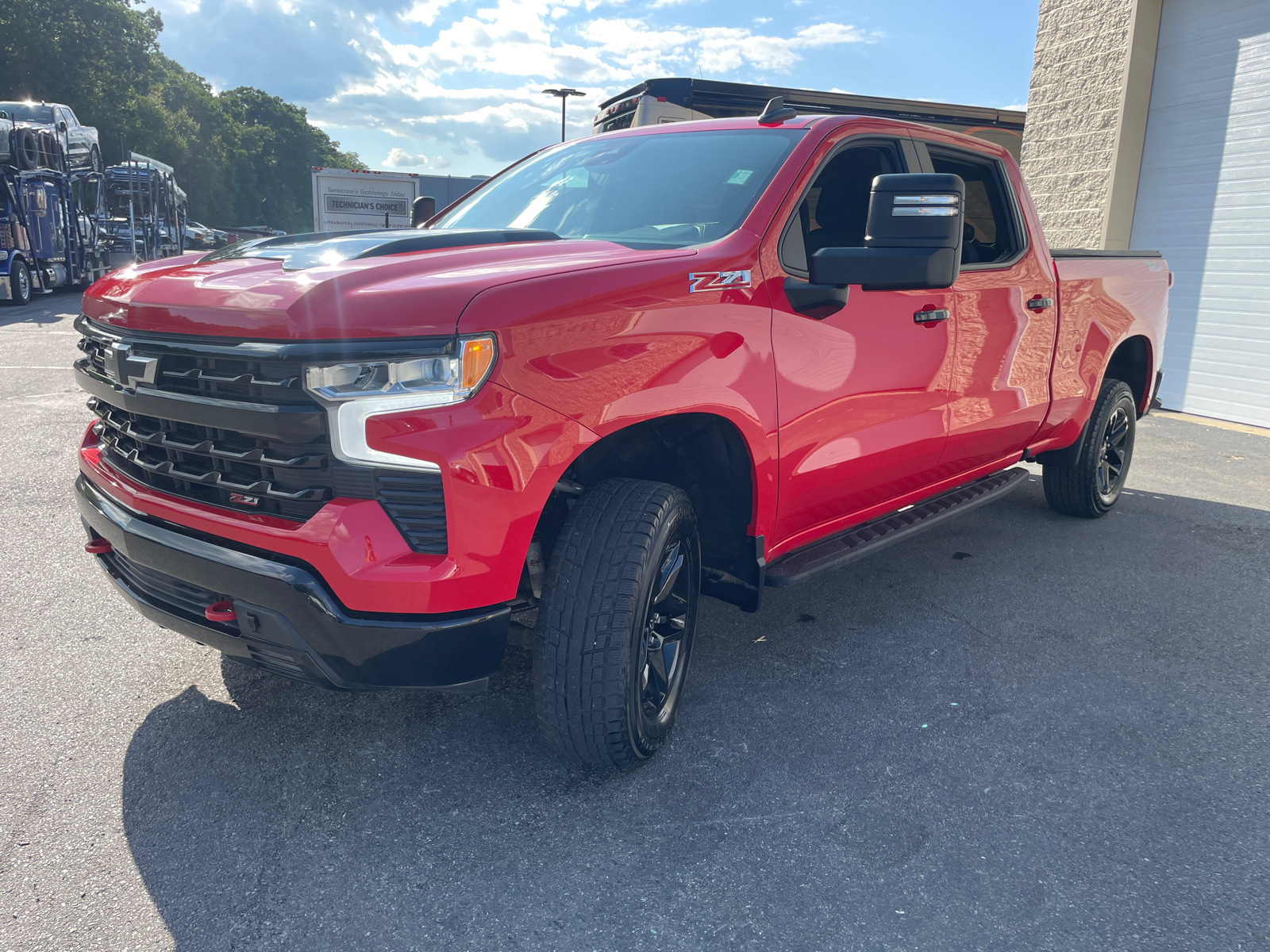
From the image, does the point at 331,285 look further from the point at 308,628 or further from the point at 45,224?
the point at 45,224

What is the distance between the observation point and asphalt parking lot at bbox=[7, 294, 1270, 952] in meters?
2.07

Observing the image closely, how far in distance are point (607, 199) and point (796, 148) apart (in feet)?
2.27

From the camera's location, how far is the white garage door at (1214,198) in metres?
8.92

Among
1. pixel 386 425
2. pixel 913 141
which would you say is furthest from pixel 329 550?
pixel 913 141

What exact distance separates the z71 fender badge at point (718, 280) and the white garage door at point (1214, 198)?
8.62 metres

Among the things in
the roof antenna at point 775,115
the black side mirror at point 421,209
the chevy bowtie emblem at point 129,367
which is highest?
the roof antenna at point 775,115

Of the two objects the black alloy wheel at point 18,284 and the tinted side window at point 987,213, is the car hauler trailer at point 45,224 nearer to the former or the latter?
the black alloy wheel at point 18,284

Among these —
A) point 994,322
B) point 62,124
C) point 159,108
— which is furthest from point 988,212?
point 159,108

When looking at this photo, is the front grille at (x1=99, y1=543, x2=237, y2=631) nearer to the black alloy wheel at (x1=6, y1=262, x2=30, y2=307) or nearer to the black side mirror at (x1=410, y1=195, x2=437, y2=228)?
the black side mirror at (x1=410, y1=195, x2=437, y2=228)

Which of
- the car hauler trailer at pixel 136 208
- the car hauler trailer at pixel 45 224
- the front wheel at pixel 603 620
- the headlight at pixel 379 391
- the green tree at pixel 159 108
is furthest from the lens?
the green tree at pixel 159 108

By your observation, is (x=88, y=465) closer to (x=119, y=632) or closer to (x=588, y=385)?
(x=119, y=632)

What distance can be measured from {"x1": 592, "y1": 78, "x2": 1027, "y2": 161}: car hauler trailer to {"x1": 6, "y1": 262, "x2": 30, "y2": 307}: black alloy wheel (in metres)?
11.2

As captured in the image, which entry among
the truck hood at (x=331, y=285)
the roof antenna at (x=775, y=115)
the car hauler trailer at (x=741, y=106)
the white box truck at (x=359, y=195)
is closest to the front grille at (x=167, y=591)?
the truck hood at (x=331, y=285)

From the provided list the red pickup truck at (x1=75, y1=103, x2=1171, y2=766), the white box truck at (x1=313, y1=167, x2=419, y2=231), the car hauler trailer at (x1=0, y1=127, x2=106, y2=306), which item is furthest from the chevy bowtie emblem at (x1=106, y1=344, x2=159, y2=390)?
the white box truck at (x1=313, y1=167, x2=419, y2=231)
